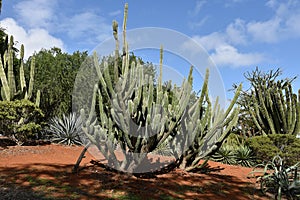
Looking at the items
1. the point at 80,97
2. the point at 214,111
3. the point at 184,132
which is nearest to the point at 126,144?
the point at 184,132

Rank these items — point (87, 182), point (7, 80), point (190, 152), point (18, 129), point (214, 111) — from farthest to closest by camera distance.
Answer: point (7, 80), point (18, 129), point (214, 111), point (190, 152), point (87, 182)

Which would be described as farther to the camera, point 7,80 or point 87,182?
point 7,80

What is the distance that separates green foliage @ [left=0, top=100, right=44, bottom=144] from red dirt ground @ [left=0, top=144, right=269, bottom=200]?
2745mm

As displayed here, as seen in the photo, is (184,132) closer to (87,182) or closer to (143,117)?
(143,117)

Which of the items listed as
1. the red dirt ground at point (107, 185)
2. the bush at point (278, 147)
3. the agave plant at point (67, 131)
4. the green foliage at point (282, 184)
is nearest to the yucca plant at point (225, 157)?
the bush at point (278, 147)

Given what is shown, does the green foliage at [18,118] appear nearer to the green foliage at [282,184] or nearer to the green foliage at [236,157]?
the green foliage at [236,157]

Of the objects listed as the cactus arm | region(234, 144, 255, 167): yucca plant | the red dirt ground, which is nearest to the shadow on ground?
the red dirt ground

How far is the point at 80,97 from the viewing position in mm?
14734

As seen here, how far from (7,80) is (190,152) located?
25.2 ft

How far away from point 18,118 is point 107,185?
654 centimetres

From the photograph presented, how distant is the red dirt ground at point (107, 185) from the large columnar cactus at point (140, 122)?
1.73 feet

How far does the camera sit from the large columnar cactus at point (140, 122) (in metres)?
6.00

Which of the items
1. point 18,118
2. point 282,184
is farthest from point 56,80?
point 282,184

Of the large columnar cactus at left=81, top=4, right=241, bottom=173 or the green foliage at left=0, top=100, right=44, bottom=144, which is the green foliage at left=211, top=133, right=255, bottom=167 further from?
the green foliage at left=0, top=100, right=44, bottom=144
